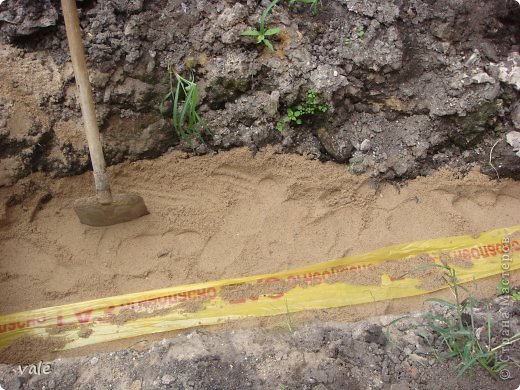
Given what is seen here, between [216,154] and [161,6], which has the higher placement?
[161,6]

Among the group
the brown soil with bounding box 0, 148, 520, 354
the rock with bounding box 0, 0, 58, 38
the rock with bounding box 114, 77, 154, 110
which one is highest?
the rock with bounding box 0, 0, 58, 38

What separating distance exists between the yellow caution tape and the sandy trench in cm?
7

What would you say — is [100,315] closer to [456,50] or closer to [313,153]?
[313,153]

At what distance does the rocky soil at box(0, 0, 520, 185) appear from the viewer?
9.46 ft

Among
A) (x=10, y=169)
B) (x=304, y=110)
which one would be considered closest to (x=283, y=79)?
(x=304, y=110)

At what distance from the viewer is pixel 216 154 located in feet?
10.4

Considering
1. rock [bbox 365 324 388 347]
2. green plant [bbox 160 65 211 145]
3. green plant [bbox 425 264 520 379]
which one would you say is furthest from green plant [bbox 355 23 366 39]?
rock [bbox 365 324 388 347]

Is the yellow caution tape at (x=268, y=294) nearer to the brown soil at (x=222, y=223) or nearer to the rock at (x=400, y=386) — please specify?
the brown soil at (x=222, y=223)

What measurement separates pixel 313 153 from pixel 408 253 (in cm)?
82

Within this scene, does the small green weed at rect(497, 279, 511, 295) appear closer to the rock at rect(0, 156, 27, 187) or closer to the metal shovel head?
the metal shovel head

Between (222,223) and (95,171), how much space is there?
0.78 metres

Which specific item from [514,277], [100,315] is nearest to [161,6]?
[100,315]

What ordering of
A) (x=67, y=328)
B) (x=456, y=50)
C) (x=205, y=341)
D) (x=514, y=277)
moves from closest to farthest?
(x=205, y=341) → (x=67, y=328) → (x=514, y=277) → (x=456, y=50)

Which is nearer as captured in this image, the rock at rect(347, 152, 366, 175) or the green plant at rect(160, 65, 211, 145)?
the green plant at rect(160, 65, 211, 145)
